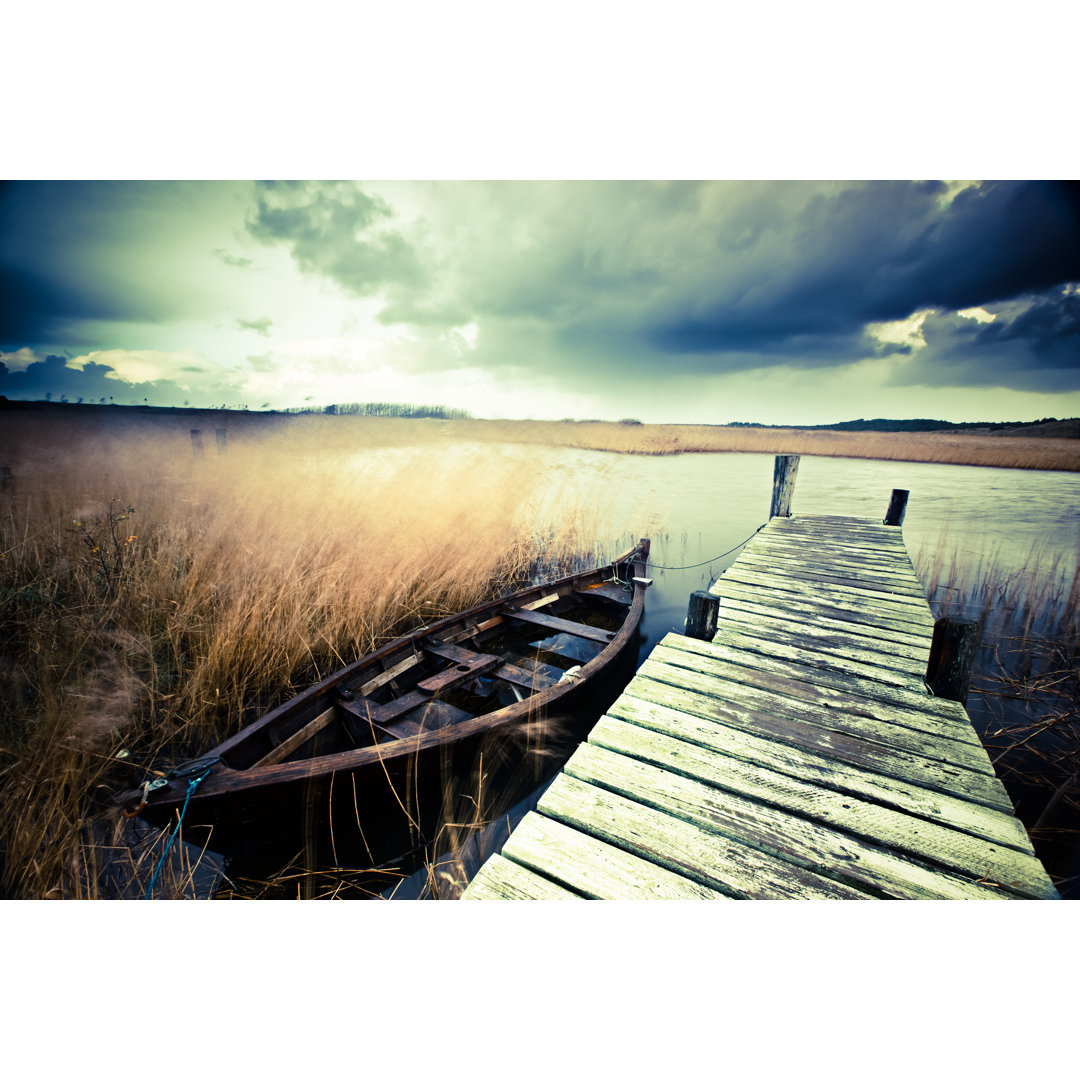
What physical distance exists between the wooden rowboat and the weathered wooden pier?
0.69m

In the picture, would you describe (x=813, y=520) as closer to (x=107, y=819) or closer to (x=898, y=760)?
(x=898, y=760)

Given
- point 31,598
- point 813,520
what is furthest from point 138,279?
point 813,520

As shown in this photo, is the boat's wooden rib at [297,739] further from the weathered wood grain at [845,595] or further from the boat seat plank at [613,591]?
the weathered wood grain at [845,595]

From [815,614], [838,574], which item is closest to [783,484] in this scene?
[838,574]

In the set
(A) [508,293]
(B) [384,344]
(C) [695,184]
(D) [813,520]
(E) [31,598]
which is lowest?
(E) [31,598]

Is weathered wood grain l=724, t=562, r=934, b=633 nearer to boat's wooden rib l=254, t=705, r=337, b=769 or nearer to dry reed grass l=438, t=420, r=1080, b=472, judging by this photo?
boat's wooden rib l=254, t=705, r=337, b=769

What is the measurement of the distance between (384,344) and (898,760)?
6.34m

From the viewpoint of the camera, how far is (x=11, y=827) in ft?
5.67

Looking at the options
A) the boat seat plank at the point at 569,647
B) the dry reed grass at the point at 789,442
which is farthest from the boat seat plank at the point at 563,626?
the dry reed grass at the point at 789,442

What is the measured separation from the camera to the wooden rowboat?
5.63 feet

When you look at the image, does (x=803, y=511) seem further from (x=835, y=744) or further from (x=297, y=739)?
(x=297, y=739)

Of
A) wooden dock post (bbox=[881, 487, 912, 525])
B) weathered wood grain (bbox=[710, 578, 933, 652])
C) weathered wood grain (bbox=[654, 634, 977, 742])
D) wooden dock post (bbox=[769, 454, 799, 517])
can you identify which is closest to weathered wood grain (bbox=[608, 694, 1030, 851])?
weathered wood grain (bbox=[654, 634, 977, 742])

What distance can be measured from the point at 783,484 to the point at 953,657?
4687mm

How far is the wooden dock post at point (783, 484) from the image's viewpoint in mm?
6055
